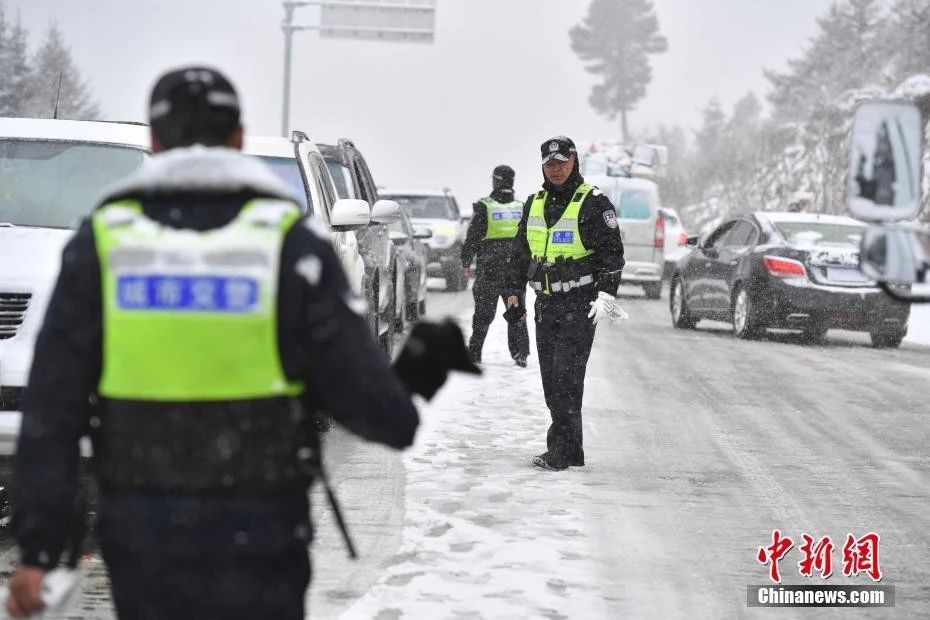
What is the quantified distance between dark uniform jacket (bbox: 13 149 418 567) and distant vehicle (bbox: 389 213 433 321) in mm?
12118

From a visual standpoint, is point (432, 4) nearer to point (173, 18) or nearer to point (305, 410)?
point (305, 410)

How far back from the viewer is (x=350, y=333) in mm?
2914

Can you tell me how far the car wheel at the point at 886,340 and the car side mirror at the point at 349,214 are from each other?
10354mm

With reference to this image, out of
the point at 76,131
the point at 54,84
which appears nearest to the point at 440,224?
the point at 76,131

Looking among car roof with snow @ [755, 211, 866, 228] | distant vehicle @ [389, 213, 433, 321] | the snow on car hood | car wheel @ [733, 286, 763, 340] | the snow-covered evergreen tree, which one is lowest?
car wheel @ [733, 286, 763, 340]

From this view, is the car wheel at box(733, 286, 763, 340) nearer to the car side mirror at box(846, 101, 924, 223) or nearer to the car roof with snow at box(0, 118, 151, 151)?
the car roof with snow at box(0, 118, 151, 151)

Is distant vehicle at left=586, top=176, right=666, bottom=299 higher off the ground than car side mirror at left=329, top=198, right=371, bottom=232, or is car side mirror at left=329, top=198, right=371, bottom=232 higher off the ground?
car side mirror at left=329, top=198, right=371, bottom=232

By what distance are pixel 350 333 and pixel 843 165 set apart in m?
47.6

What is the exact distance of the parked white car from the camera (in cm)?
922

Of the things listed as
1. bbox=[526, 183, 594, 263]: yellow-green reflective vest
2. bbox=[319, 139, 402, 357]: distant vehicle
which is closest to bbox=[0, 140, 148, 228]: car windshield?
bbox=[526, 183, 594, 263]: yellow-green reflective vest

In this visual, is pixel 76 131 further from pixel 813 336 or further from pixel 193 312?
pixel 813 336

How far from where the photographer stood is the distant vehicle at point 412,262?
53.5 ft

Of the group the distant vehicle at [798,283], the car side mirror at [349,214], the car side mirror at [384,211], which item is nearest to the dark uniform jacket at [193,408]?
the car side mirror at [349,214]

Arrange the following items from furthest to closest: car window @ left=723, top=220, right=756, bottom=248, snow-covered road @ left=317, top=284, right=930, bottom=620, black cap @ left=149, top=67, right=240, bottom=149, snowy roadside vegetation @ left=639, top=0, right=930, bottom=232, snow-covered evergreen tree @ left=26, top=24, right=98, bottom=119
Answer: snow-covered evergreen tree @ left=26, top=24, right=98, bottom=119 < snowy roadside vegetation @ left=639, top=0, right=930, bottom=232 < car window @ left=723, top=220, right=756, bottom=248 < snow-covered road @ left=317, top=284, right=930, bottom=620 < black cap @ left=149, top=67, right=240, bottom=149
